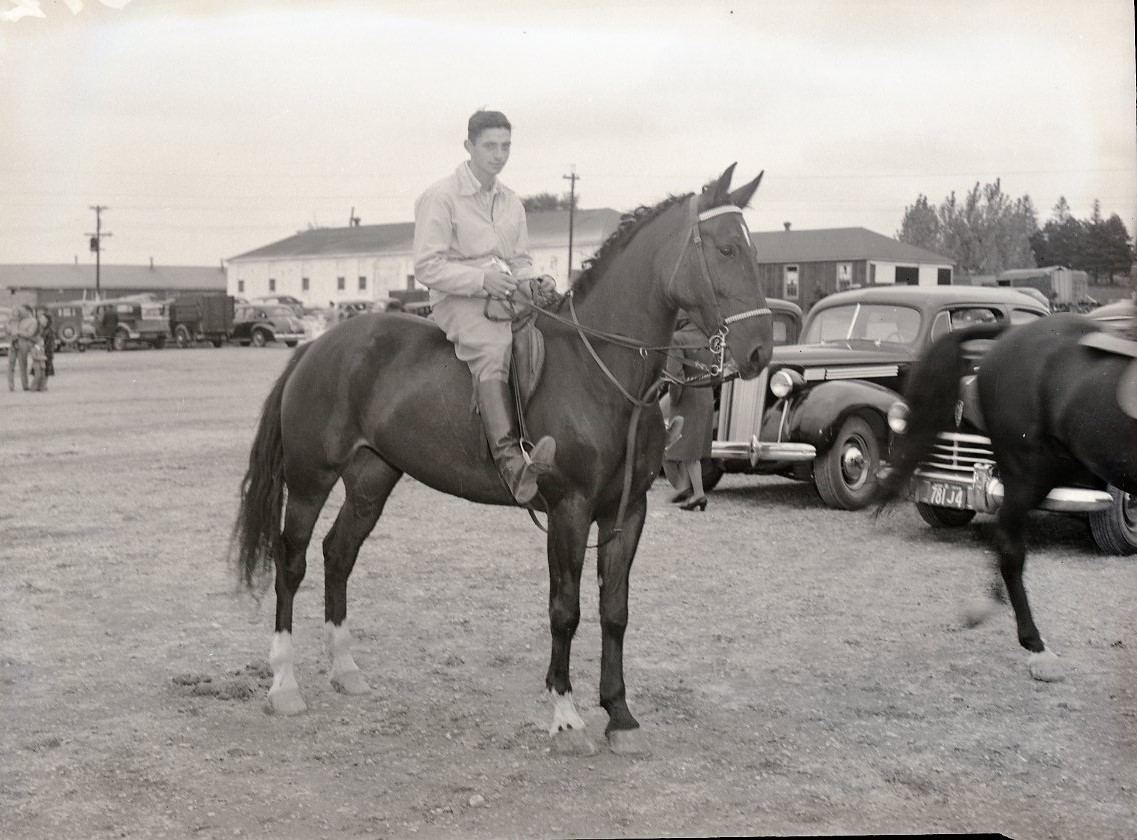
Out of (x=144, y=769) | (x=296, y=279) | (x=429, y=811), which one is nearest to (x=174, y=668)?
(x=144, y=769)

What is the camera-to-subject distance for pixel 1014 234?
7.41 meters

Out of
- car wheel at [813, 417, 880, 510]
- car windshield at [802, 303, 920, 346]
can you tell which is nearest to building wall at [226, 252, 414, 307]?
car wheel at [813, 417, 880, 510]

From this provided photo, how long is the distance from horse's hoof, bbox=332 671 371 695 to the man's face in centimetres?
238

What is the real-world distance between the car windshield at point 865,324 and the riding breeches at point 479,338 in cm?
682

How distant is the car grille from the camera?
326 inches

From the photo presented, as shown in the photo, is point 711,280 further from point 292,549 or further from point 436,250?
point 292,549

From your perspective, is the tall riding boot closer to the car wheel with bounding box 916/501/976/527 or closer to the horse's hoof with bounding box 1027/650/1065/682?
the horse's hoof with bounding box 1027/650/1065/682

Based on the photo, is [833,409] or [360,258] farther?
[833,409]

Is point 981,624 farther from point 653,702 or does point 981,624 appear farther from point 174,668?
point 174,668

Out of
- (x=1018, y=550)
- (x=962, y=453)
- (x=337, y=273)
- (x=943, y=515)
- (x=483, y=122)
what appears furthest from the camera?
(x=943, y=515)

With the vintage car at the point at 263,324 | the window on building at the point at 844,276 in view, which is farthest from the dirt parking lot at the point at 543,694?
the vintage car at the point at 263,324

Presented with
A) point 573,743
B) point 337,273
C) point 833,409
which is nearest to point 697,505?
point 833,409

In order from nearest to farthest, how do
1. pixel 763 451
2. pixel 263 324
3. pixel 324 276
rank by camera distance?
pixel 324 276
pixel 763 451
pixel 263 324

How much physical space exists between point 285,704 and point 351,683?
36 centimetres
